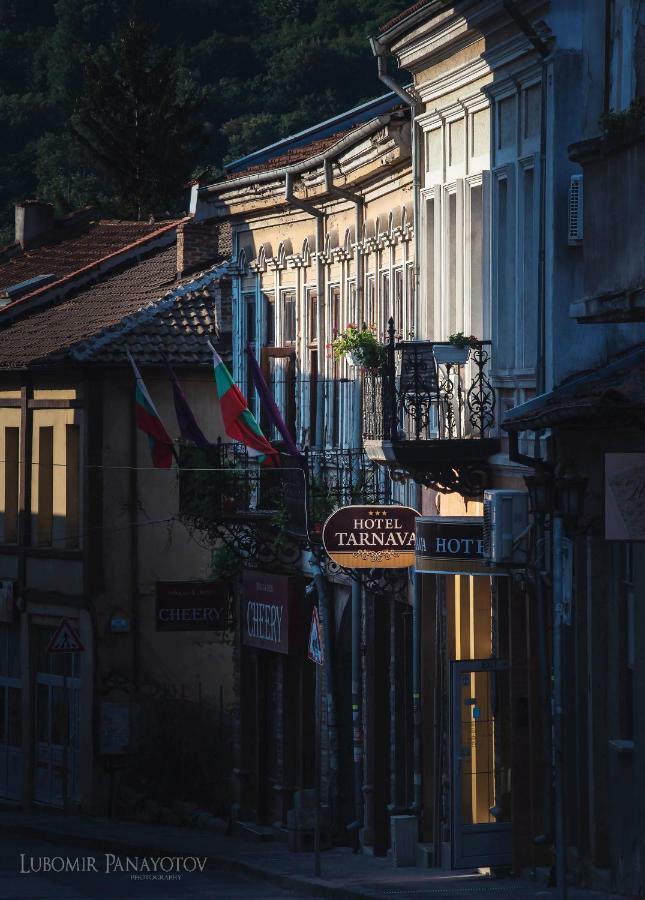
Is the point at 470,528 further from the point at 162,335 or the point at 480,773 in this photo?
the point at 162,335

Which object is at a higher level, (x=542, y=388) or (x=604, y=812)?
(x=542, y=388)

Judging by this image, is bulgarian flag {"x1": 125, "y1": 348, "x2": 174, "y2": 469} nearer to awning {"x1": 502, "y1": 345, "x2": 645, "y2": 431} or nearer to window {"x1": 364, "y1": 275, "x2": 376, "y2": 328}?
window {"x1": 364, "y1": 275, "x2": 376, "y2": 328}

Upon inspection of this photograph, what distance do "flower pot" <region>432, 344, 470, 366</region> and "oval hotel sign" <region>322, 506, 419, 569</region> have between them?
2.08m

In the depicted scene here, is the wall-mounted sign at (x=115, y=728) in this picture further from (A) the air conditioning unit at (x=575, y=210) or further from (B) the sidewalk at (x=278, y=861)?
(A) the air conditioning unit at (x=575, y=210)

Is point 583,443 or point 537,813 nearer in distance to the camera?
point 583,443

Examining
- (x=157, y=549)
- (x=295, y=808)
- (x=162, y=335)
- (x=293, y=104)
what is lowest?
(x=295, y=808)

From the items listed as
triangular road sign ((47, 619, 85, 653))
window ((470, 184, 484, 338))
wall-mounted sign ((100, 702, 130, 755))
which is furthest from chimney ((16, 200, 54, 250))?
window ((470, 184, 484, 338))

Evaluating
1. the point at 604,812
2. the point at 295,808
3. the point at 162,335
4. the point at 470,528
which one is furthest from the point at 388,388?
the point at 162,335

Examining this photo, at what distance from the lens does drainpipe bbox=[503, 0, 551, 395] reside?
18.1m

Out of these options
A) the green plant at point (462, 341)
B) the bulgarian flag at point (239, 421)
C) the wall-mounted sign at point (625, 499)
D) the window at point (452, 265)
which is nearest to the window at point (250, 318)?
the bulgarian flag at point (239, 421)

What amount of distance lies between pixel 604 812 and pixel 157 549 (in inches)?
720

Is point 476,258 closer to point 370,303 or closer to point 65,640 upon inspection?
point 370,303

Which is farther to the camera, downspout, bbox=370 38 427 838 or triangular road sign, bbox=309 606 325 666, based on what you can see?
downspout, bbox=370 38 427 838

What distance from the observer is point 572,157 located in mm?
15359
